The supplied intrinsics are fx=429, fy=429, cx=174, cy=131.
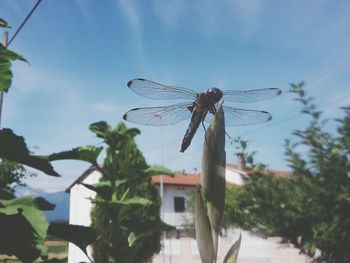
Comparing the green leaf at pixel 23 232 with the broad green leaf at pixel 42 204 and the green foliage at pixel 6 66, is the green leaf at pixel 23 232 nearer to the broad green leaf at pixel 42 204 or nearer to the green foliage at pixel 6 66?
the broad green leaf at pixel 42 204

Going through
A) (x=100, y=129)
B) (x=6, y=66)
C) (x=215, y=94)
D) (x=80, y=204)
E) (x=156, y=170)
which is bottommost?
(x=215, y=94)

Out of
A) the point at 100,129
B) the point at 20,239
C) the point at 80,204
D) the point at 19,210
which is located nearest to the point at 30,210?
the point at 19,210

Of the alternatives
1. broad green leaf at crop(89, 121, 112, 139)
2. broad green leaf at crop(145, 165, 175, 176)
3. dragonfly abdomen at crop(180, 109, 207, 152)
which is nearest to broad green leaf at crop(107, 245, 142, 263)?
broad green leaf at crop(145, 165, 175, 176)

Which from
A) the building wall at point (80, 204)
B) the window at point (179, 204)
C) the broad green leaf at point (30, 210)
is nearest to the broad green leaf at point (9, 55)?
the broad green leaf at point (30, 210)

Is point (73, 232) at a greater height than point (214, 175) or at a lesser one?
lesser

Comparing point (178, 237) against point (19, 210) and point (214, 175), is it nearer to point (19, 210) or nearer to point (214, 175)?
point (19, 210)

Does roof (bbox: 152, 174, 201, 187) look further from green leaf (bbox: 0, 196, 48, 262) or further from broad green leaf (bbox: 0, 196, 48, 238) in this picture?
green leaf (bbox: 0, 196, 48, 262)

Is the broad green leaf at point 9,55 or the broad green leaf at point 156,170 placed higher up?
the broad green leaf at point 9,55
